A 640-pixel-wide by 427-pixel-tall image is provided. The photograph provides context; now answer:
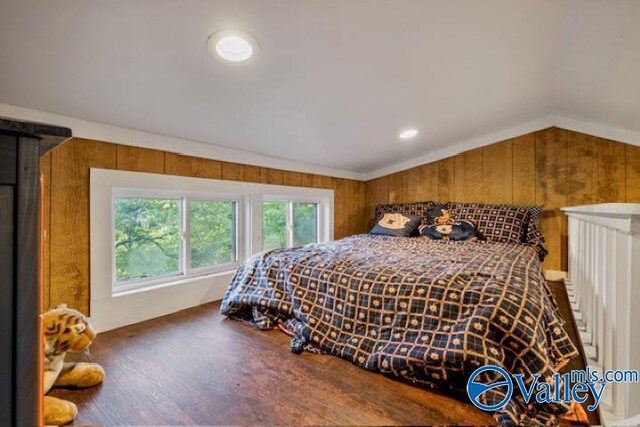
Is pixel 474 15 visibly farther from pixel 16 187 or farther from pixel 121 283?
pixel 121 283

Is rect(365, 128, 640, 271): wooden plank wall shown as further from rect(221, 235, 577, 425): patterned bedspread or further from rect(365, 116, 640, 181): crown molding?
rect(221, 235, 577, 425): patterned bedspread

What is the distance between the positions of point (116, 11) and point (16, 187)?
3.36 feet

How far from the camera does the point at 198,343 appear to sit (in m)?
1.73

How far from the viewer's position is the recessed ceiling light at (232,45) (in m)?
1.32

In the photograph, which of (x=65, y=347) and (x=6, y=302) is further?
(x=65, y=347)

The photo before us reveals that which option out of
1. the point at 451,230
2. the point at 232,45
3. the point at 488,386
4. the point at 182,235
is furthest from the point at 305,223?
the point at 488,386

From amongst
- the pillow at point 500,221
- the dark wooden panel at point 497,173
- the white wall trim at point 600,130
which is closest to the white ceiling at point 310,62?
the white wall trim at point 600,130

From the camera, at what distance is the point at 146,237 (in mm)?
2234

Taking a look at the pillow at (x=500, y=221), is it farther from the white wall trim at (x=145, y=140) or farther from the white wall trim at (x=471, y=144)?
the white wall trim at (x=145, y=140)

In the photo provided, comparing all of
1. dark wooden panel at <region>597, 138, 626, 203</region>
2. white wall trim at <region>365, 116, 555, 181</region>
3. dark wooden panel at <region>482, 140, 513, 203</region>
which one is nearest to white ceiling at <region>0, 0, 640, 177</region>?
dark wooden panel at <region>597, 138, 626, 203</region>

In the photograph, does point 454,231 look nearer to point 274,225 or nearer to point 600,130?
point 600,130

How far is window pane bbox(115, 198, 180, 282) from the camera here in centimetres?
210

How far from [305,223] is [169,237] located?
1.64 meters

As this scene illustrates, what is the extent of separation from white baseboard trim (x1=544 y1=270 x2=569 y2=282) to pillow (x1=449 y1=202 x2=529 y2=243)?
1.93ft
